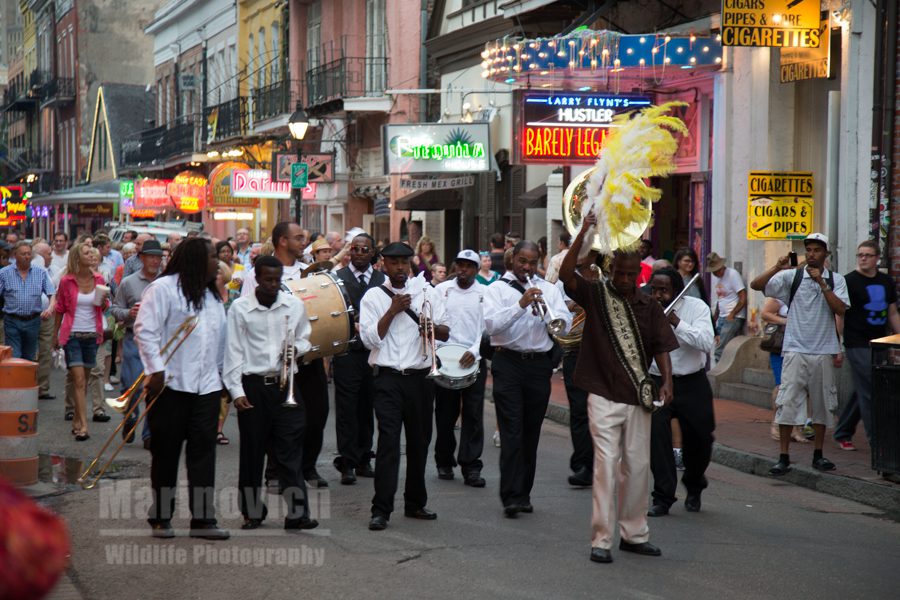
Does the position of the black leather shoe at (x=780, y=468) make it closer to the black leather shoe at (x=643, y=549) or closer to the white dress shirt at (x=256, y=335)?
the black leather shoe at (x=643, y=549)

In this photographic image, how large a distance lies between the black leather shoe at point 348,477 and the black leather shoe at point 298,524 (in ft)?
5.98

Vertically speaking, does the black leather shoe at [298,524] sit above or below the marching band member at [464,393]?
below

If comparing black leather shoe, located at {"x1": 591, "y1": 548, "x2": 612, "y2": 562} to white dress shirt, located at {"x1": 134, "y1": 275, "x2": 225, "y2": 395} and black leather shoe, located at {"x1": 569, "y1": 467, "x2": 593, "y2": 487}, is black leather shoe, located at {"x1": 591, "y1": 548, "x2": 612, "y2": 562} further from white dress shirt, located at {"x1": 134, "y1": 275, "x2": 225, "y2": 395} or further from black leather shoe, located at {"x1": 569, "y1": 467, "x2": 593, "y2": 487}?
black leather shoe, located at {"x1": 569, "y1": 467, "x2": 593, "y2": 487}

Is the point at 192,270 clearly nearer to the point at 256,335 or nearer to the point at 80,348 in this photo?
the point at 256,335

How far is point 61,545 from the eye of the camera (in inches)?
85.0

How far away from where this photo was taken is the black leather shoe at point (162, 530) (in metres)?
7.96

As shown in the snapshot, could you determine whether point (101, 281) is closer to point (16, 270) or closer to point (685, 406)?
point (16, 270)

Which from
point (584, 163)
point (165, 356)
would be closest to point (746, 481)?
point (165, 356)

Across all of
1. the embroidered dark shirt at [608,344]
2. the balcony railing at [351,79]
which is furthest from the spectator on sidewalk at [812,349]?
the balcony railing at [351,79]

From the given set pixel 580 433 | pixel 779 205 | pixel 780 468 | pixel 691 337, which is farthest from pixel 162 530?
pixel 779 205

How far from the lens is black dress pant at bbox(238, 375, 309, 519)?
27.2 ft

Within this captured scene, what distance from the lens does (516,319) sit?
913cm

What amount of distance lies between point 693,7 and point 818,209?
4.21 metres

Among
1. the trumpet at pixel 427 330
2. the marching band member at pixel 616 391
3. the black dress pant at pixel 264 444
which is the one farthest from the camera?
the trumpet at pixel 427 330
